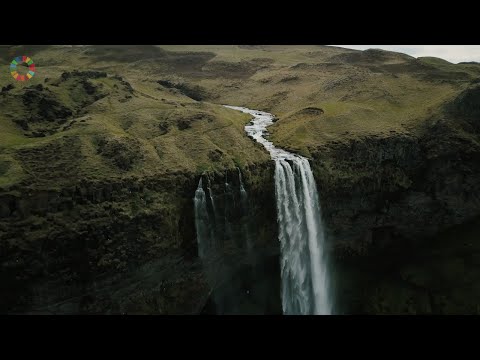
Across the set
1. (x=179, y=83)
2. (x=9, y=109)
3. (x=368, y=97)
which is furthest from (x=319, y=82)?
(x=9, y=109)

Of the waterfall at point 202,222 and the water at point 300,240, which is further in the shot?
the water at point 300,240

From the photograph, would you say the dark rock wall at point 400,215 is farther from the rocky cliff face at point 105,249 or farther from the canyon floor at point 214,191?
the rocky cliff face at point 105,249

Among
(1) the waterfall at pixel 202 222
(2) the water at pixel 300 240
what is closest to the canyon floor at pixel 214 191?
(1) the waterfall at pixel 202 222

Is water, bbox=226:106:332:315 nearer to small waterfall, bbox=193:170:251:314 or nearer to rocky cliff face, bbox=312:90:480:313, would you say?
rocky cliff face, bbox=312:90:480:313

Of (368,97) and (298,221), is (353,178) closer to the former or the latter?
→ (298,221)

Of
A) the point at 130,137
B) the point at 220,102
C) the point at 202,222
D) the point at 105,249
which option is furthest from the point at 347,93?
the point at 105,249

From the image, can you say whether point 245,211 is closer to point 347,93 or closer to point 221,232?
point 221,232
